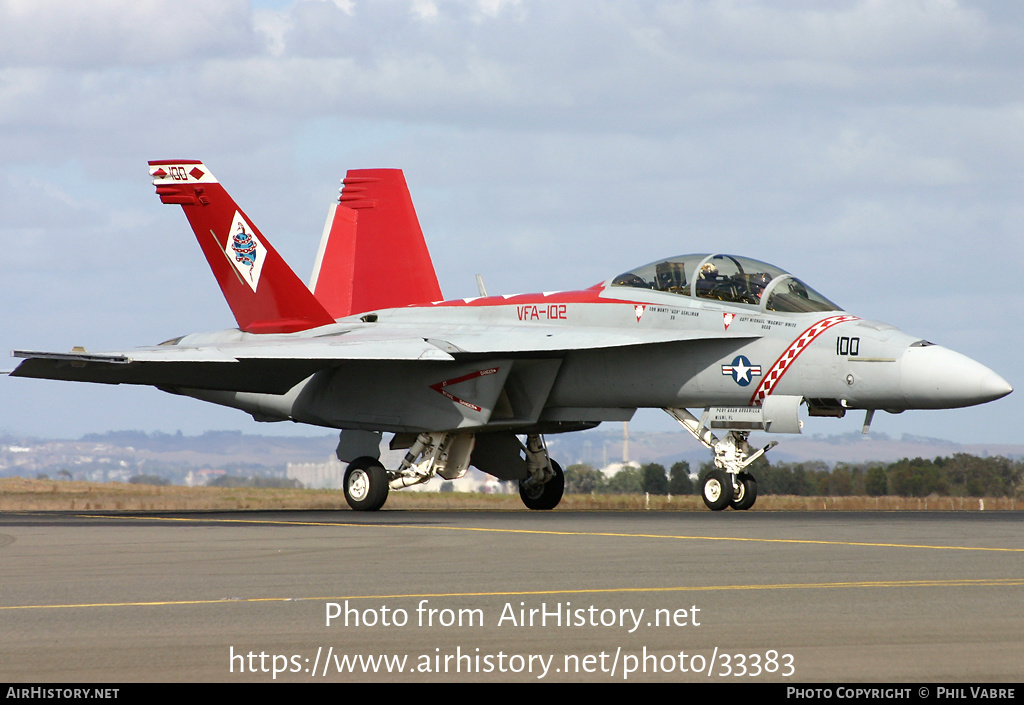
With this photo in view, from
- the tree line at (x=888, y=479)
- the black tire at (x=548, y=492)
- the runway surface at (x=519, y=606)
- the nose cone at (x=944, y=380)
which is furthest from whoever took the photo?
the tree line at (x=888, y=479)

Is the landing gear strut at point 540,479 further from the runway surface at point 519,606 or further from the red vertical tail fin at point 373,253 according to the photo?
the runway surface at point 519,606

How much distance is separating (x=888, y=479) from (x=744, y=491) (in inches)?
478

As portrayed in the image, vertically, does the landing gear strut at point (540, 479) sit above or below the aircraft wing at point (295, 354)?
below

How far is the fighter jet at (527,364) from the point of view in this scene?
48.3 feet

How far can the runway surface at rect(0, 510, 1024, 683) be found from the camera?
4969 millimetres

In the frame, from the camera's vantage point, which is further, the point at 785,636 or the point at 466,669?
the point at 785,636

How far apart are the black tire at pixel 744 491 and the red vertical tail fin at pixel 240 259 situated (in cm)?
677

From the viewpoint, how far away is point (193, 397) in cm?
1897

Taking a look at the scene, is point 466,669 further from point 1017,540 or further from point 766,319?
point 766,319

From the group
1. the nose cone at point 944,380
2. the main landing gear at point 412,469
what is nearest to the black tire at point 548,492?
the main landing gear at point 412,469

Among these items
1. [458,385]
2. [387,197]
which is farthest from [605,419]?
[387,197]

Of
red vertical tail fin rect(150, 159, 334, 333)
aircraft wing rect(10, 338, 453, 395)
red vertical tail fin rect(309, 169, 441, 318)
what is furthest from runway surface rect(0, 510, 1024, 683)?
red vertical tail fin rect(309, 169, 441, 318)

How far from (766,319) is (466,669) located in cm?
1091

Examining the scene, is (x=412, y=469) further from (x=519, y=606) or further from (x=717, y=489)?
(x=519, y=606)
